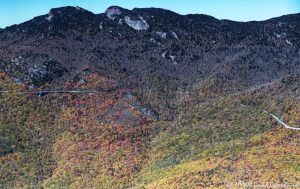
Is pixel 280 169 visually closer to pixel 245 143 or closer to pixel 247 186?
pixel 247 186

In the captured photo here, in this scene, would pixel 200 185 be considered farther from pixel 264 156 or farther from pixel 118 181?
pixel 118 181

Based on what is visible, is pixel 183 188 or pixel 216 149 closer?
pixel 183 188

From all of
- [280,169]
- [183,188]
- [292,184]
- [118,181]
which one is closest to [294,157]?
[280,169]

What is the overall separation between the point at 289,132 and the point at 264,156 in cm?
2079

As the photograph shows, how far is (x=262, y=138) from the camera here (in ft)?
635

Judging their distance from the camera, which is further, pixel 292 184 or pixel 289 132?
pixel 289 132

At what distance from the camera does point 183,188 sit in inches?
6481

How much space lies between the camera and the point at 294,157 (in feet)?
555

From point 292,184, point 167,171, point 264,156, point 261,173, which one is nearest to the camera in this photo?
point 292,184

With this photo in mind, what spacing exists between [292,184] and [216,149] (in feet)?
162

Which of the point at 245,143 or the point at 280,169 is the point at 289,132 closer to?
the point at 245,143

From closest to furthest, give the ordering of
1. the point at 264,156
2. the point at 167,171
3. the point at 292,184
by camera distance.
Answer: the point at 292,184 → the point at 264,156 → the point at 167,171

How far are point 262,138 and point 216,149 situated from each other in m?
14.9

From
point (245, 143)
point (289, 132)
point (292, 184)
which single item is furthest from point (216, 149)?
point (292, 184)
